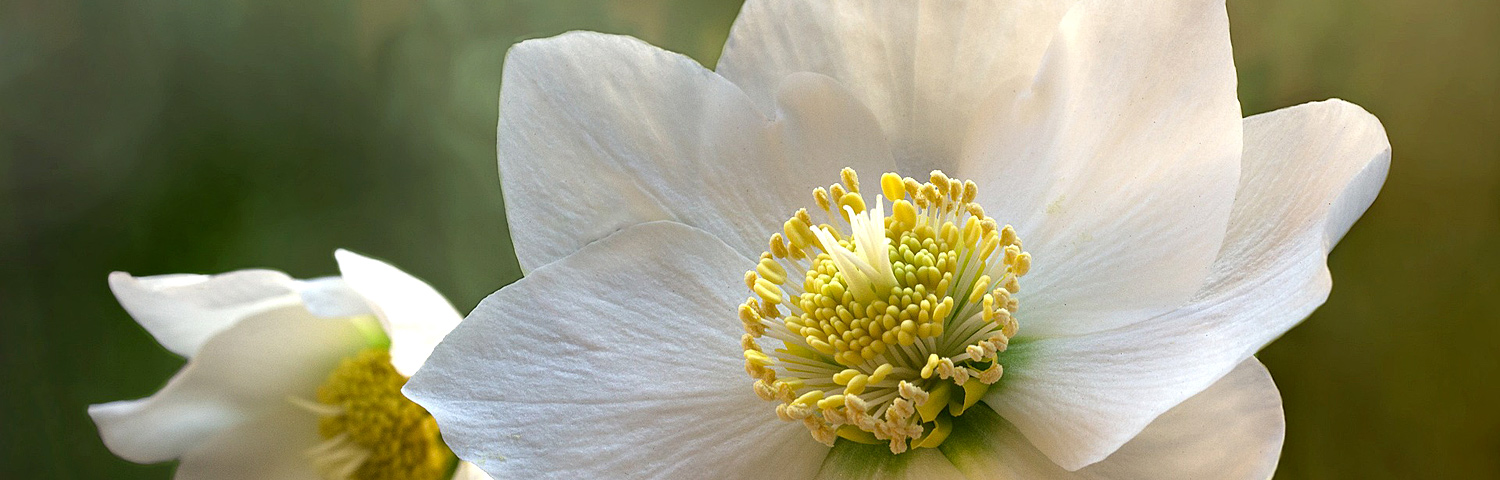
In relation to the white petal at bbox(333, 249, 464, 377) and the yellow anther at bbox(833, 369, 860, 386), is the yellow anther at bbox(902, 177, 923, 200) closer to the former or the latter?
the yellow anther at bbox(833, 369, 860, 386)

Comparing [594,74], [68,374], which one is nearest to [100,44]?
[68,374]

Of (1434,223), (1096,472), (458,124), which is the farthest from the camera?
(458,124)

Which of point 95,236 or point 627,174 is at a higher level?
point 627,174

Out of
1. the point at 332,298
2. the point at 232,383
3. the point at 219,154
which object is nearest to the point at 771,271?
the point at 332,298

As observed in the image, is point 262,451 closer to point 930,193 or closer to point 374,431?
point 374,431

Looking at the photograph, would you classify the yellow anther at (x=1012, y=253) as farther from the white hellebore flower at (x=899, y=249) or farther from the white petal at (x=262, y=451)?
the white petal at (x=262, y=451)

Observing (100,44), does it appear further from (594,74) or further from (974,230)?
(974,230)
